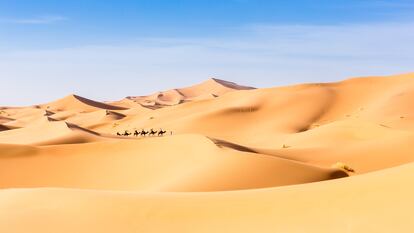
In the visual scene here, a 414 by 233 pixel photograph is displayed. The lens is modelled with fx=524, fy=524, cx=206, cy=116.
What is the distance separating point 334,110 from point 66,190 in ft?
136

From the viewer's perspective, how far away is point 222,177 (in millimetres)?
13086

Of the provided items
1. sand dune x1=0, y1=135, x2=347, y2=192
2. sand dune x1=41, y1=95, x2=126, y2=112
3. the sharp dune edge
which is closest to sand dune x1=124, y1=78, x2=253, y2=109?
sand dune x1=41, y1=95, x2=126, y2=112

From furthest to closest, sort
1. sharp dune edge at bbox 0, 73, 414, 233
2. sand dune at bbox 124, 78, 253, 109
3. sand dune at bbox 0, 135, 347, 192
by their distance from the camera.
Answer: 1. sand dune at bbox 124, 78, 253, 109
2. sand dune at bbox 0, 135, 347, 192
3. sharp dune edge at bbox 0, 73, 414, 233

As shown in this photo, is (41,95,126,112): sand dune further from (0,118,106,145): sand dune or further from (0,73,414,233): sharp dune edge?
(0,118,106,145): sand dune

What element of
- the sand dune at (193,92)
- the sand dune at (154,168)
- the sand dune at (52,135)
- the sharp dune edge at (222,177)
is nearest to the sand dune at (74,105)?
the sand dune at (193,92)

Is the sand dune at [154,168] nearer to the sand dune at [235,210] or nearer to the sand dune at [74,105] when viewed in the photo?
the sand dune at [235,210]

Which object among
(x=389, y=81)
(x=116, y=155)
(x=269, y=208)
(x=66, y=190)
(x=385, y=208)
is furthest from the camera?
(x=389, y=81)

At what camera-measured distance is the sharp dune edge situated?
17.9ft

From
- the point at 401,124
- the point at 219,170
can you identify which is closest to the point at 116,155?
the point at 219,170

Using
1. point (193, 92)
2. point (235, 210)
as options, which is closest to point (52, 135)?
point (235, 210)

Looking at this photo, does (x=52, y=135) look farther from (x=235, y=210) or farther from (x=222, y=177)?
(x=235, y=210)

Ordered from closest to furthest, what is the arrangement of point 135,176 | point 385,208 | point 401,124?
1. point 385,208
2. point 135,176
3. point 401,124

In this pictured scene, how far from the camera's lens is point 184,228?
5441mm

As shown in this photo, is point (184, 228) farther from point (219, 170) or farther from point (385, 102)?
point (385, 102)
